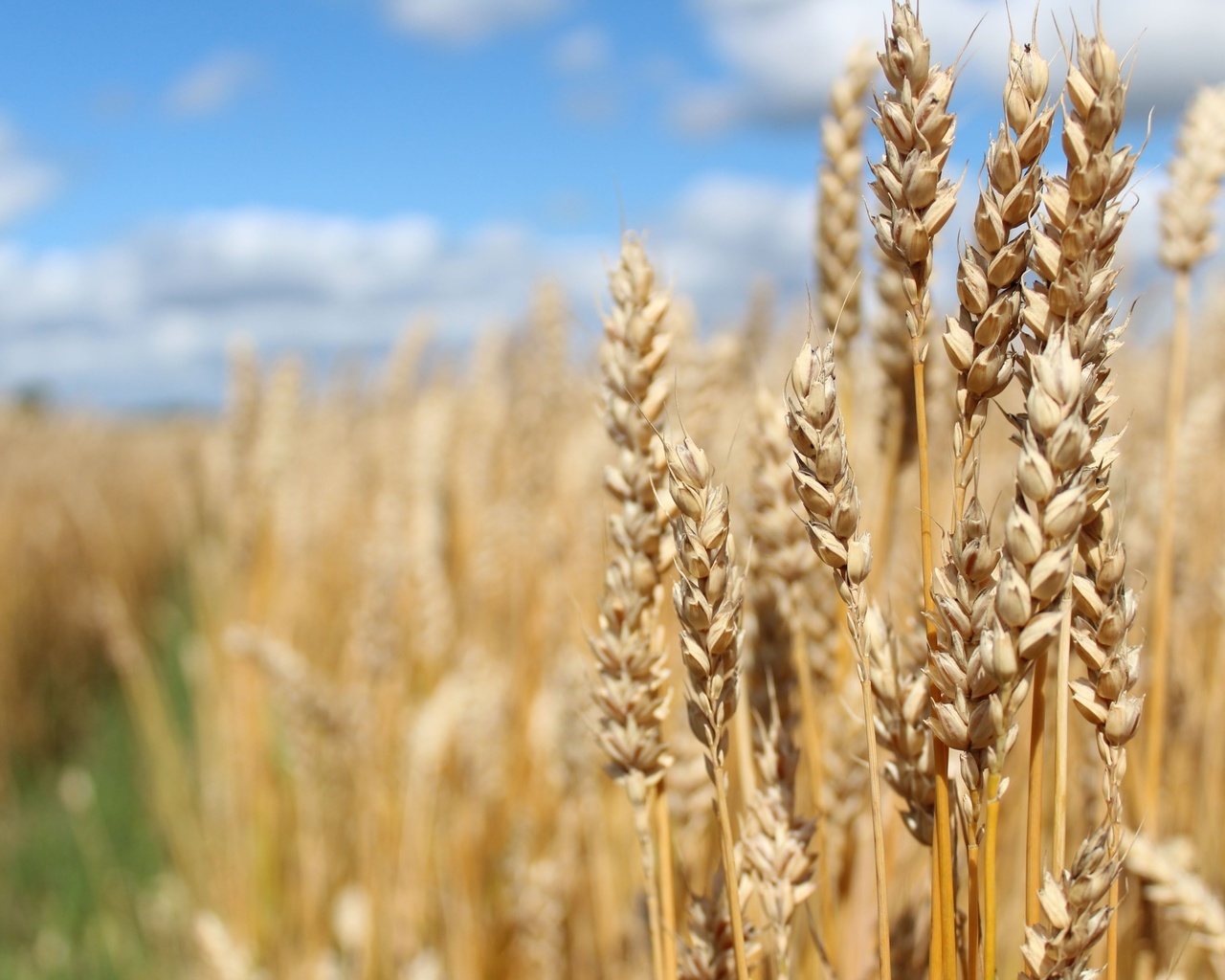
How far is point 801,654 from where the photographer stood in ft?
2.98

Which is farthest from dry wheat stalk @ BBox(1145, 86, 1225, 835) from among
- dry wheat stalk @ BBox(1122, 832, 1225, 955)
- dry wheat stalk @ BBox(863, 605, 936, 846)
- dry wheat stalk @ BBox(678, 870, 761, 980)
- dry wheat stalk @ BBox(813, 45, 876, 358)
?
dry wheat stalk @ BBox(678, 870, 761, 980)

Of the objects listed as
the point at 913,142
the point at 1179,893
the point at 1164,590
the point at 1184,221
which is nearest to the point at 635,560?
the point at 913,142

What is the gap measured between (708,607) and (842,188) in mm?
803

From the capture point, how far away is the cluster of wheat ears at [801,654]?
0.54 meters

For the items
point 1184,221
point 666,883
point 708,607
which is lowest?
point 666,883

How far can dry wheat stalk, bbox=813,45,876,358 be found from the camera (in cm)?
119

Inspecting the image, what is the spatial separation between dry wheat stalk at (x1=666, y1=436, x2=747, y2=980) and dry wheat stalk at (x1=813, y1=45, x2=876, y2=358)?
646 millimetres

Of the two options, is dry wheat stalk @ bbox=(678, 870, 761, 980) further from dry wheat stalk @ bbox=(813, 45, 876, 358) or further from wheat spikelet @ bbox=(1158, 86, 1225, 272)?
wheat spikelet @ bbox=(1158, 86, 1225, 272)

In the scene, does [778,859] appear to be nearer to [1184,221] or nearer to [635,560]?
[635,560]

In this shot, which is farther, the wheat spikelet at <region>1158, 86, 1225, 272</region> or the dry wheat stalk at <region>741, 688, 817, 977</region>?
the wheat spikelet at <region>1158, 86, 1225, 272</region>

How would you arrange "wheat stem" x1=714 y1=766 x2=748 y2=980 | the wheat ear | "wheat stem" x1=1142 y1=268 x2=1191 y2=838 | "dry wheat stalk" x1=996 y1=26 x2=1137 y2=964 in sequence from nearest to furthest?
1. "dry wheat stalk" x1=996 y1=26 x2=1137 y2=964
2. "wheat stem" x1=714 y1=766 x2=748 y2=980
3. the wheat ear
4. "wheat stem" x1=1142 y1=268 x2=1191 y2=838

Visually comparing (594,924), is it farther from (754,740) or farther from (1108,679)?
(1108,679)

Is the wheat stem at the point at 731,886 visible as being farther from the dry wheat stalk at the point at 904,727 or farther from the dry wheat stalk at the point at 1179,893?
the dry wheat stalk at the point at 1179,893

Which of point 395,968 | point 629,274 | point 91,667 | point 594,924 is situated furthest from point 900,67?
point 91,667
